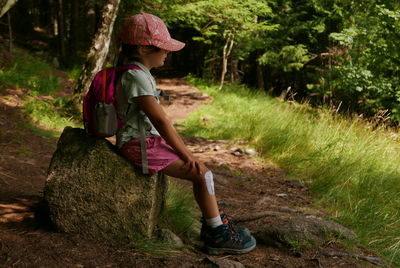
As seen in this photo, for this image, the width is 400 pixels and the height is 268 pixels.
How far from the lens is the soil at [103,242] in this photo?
2680 mm

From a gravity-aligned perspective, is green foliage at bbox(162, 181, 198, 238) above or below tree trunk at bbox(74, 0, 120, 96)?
below

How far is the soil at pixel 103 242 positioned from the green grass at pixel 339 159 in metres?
0.27

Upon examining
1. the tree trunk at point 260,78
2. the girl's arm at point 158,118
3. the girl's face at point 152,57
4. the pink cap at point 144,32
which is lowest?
the tree trunk at point 260,78

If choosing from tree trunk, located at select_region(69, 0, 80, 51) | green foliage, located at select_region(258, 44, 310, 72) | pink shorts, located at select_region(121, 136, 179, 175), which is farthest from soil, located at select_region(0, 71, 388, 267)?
tree trunk, located at select_region(69, 0, 80, 51)

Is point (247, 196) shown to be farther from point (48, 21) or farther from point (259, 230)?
point (48, 21)

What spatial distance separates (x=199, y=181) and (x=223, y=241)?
0.52m

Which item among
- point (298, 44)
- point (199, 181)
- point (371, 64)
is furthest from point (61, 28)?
point (199, 181)

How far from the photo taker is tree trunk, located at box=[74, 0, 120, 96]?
26.7ft

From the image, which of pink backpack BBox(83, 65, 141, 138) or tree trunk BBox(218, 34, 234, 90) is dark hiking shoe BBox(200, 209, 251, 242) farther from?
tree trunk BBox(218, 34, 234, 90)

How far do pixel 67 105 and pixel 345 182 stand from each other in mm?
5880

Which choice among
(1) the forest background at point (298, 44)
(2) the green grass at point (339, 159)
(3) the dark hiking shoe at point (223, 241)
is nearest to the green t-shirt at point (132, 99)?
(3) the dark hiking shoe at point (223, 241)

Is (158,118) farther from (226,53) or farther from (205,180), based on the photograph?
(226,53)

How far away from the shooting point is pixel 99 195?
2949 mm

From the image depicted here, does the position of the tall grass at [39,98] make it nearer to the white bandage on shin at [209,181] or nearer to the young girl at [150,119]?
the young girl at [150,119]
